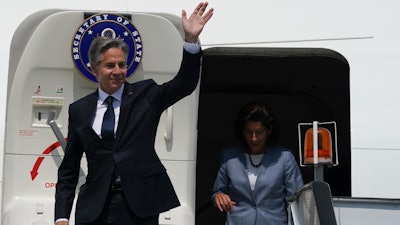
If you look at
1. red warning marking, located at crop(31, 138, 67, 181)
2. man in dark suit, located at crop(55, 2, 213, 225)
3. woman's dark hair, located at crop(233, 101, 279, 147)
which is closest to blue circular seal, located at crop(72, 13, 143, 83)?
red warning marking, located at crop(31, 138, 67, 181)

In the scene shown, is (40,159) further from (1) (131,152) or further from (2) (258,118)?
(1) (131,152)

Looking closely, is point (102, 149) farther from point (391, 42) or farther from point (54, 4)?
point (391, 42)

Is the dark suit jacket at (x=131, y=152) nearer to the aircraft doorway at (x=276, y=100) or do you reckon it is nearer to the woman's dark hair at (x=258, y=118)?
the woman's dark hair at (x=258, y=118)

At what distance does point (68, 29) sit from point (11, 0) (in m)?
0.59

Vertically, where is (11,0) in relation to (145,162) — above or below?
above

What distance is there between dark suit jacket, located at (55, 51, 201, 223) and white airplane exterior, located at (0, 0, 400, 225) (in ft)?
4.17

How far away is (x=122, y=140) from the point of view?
3.31 metres

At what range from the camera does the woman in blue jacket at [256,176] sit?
451cm

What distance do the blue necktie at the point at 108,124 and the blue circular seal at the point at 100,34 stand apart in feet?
4.18

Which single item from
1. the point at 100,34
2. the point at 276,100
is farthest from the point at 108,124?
the point at 276,100

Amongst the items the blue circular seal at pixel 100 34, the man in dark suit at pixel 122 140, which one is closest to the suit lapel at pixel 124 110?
the man in dark suit at pixel 122 140

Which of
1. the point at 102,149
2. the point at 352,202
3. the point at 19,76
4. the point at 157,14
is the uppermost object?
the point at 157,14

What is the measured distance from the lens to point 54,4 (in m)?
4.99

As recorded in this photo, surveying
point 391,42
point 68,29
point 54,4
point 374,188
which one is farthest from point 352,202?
point 54,4
